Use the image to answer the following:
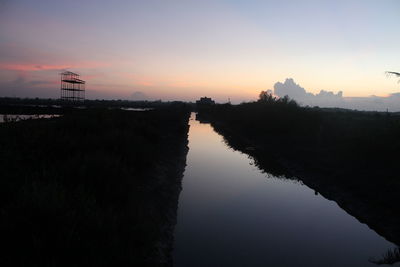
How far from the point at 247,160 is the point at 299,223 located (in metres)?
13.2

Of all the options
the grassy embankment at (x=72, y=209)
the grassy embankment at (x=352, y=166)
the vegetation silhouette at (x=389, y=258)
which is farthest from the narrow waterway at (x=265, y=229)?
the grassy embankment at (x=72, y=209)

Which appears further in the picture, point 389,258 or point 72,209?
point 389,258

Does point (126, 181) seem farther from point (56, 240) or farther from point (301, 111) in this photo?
point (301, 111)

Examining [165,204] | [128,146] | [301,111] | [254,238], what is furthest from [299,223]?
[301,111]

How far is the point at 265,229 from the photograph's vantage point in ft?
33.6

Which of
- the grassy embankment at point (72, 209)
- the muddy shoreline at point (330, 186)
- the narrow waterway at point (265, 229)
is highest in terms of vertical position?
the grassy embankment at point (72, 209)

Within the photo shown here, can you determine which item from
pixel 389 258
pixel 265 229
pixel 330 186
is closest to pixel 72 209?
pixel 265 229

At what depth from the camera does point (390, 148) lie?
56.0 feet

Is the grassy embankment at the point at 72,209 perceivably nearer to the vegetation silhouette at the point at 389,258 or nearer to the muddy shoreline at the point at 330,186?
the vegetation silhouette at the point at 389,258

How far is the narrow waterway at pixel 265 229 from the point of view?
27.0 feet

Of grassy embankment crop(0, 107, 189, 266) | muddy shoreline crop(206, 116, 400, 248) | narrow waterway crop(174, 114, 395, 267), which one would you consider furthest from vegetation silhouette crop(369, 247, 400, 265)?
grassy embankment crop(0, 107, 189, 266)

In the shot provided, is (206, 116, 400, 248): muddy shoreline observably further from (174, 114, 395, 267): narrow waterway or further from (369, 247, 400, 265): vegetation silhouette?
(369, 247, 400, 265): vegetation silhouette

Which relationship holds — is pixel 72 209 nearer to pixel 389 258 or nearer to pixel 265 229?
pixel 265 229

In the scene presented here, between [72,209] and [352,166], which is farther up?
[72,209]
